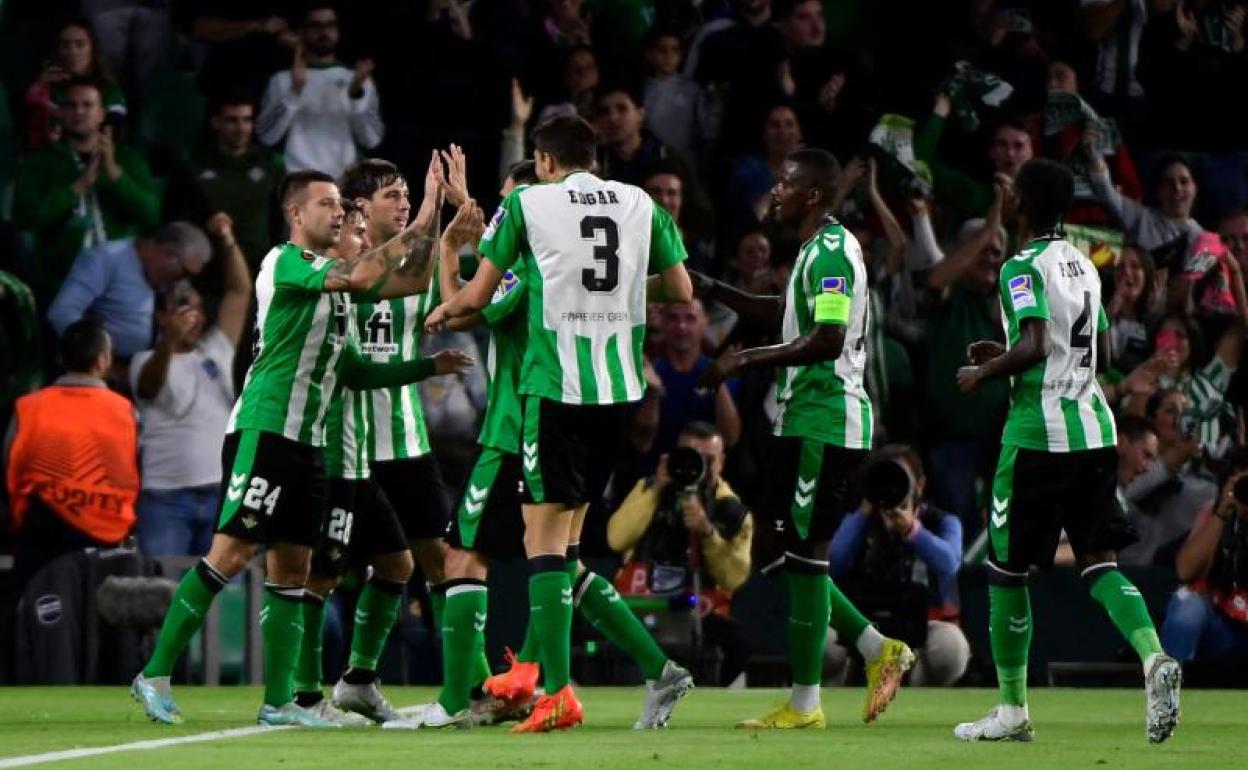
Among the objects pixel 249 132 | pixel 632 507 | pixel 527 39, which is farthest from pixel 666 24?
pixel 632 507

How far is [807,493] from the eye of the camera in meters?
9.62

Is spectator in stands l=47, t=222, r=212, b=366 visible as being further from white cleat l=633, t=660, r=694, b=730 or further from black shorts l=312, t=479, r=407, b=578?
white cleat l=633, t=660, r=694, b=730

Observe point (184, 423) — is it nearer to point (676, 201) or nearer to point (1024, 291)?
point (676, 201)

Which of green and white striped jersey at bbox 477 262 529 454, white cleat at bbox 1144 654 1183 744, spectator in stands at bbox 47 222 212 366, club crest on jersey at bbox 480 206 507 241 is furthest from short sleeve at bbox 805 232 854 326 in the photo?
spectator in stands at bbox 47 222 212 366

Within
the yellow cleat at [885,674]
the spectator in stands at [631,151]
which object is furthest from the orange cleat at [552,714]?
the spectator in stands at [631,151]

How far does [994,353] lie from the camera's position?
30.0ft

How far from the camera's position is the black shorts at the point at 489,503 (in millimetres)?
9477

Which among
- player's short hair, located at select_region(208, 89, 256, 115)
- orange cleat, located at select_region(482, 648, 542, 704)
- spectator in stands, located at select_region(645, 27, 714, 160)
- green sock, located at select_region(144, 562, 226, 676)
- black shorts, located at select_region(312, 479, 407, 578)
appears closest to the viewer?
orange cleat, located at select_region(482, 648, 542, 704)

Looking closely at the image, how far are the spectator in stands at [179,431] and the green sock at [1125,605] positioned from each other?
6.84 metres

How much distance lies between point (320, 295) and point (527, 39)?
778cm

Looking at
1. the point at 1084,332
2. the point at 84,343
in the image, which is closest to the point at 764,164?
the point at 84,343

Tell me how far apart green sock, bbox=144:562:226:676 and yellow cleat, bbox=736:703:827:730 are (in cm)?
216

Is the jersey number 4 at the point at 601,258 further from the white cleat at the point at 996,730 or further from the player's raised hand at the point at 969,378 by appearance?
the white cleat at the point at 996,730

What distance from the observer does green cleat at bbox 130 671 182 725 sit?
9.56 m
